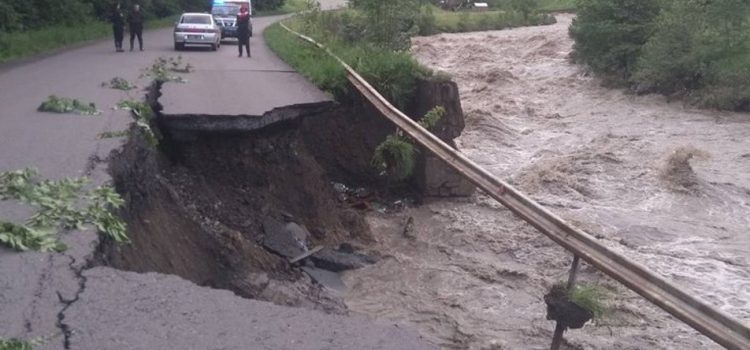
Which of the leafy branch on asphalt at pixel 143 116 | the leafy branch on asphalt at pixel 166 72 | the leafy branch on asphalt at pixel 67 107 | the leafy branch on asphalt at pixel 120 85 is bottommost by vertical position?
the leafy branch on asphalt at pixel 166 72

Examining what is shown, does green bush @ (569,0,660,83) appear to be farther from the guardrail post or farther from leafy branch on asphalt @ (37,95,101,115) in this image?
the guardrail post

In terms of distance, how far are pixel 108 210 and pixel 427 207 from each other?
8.23 m

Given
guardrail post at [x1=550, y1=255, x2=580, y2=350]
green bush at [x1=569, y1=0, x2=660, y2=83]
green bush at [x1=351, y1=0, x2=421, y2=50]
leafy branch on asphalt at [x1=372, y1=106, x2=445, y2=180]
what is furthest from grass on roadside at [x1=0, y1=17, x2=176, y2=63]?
guardrail post at [x1=550, y1=255, x2=580, y2=350]

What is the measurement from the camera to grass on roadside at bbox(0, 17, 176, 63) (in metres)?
28.9

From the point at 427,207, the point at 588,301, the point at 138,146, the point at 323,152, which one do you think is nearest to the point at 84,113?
the point at 138,146

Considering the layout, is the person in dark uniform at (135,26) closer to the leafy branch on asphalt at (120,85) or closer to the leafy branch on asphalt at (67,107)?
the leafy branch on asphalt at (120,85)

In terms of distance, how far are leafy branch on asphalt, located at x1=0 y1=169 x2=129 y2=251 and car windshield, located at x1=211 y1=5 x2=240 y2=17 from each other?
33251 mm

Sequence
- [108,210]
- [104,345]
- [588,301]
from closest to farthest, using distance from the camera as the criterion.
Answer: [104,345] < [588,301] < [108,210]

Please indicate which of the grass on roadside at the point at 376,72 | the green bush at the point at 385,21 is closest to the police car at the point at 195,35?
the green bush at the point at 385,21

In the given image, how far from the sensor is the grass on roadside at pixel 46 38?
28.9 meters

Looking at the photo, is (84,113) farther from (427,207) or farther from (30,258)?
(30,258)

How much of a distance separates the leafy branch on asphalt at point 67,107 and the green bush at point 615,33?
23.2 m

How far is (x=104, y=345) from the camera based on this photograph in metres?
5.25

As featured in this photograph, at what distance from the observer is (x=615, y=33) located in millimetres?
34469
